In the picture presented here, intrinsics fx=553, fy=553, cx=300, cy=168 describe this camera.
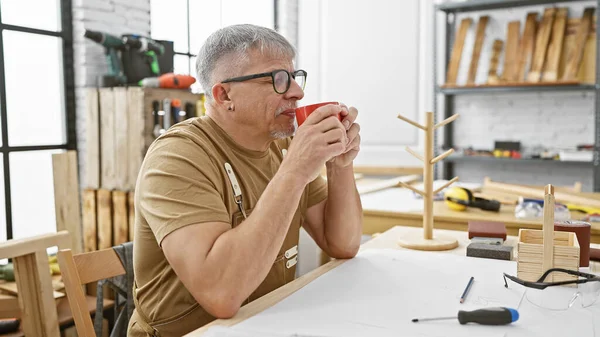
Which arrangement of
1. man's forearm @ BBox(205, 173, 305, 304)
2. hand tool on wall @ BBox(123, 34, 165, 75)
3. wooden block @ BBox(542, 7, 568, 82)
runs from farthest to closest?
wooden block @ BBox(542, 7, 568, 82) < hand tool on wall @ BBox(123, 34, 165, 75) < man's forearm @ BBox(205, 173, 305, 304)

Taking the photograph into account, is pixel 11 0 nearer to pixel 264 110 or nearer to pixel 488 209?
pixel 264 110

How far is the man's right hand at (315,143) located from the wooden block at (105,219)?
80.4 inches

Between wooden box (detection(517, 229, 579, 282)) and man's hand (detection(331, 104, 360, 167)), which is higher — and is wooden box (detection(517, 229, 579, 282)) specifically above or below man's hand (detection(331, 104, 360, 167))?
below

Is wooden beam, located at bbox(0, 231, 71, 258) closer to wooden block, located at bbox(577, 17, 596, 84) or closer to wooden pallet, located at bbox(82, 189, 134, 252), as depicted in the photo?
wooden pallet, located at bbox(82, 189, 134, 252)

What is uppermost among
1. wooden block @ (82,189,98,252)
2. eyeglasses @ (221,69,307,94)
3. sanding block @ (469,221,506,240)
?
eyeglasses @ (221,69,307,94)

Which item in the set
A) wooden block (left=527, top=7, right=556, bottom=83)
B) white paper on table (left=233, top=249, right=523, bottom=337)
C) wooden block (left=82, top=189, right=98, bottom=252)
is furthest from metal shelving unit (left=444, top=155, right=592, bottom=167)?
white paper on table (left=233, top=249, right=523, bottom=337)

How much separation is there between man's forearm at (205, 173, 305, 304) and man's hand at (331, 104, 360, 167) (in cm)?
25

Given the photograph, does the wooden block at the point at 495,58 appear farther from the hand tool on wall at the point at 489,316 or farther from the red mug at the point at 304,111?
the hand tool on wall at the point at 489,316

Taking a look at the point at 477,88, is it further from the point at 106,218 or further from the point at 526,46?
the point at 106,218

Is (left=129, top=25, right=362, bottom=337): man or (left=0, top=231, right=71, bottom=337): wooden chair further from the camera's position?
(left=0, top=231, right=71, bottom=337): wooden chair

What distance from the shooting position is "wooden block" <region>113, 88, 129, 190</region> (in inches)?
118

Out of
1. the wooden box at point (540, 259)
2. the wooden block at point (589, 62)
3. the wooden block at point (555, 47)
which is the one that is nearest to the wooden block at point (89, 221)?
the wooden box at point (540, 259)

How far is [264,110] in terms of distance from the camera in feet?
4.76

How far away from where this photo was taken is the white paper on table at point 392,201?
2.37m
